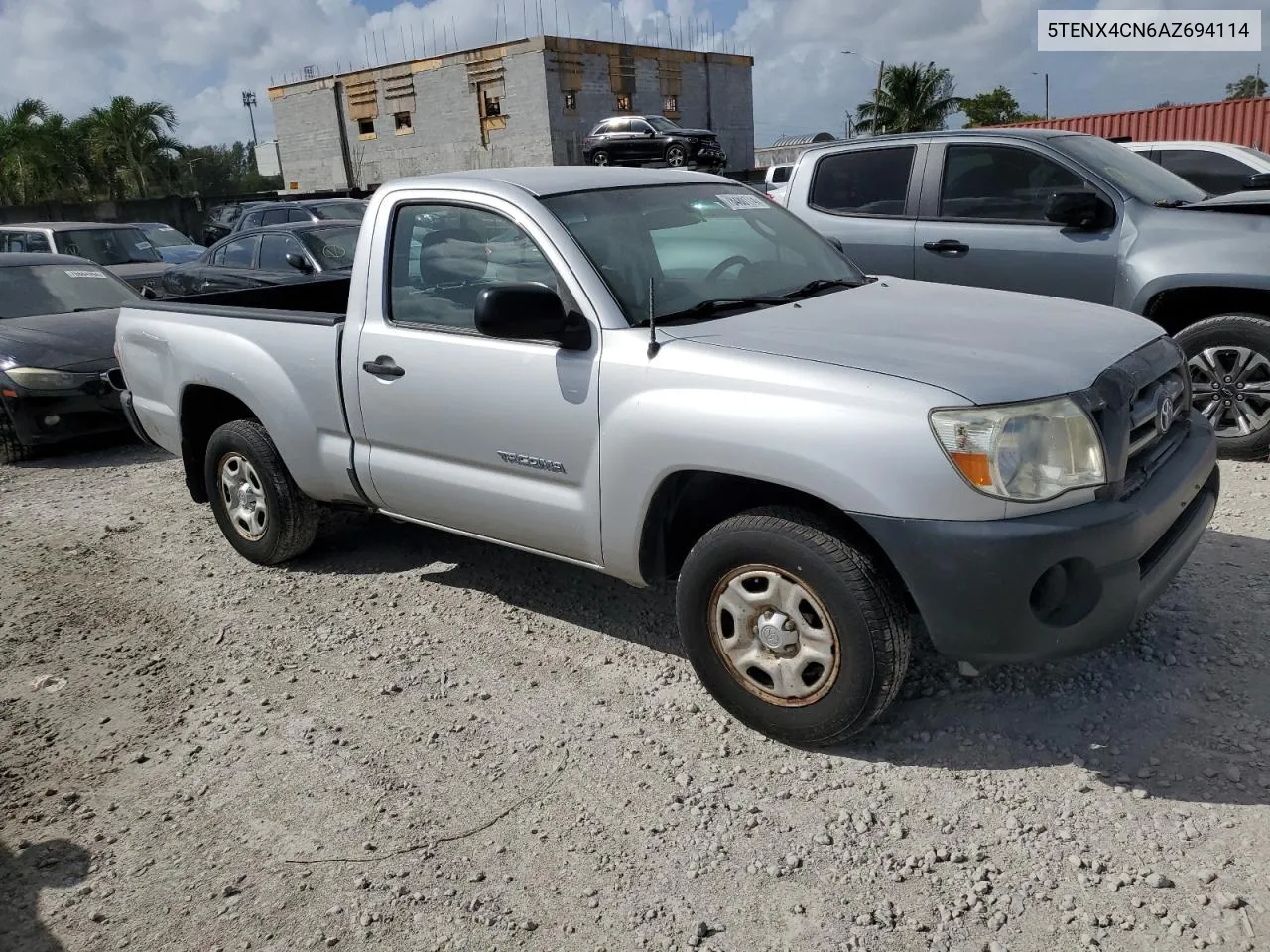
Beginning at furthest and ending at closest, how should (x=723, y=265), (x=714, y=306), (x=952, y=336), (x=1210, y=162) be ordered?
(x=1210, y=162)
(x=723, y=265)
(x=714, y=306)
(x=952, y=336)

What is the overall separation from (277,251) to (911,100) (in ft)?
140

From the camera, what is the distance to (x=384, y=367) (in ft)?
13.6

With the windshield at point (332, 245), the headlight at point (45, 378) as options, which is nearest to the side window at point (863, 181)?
the windshield at point (332, 245)

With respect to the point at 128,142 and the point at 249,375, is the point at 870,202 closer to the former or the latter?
the point at 249,375

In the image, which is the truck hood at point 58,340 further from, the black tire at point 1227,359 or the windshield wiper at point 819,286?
the black tire at point 1227,359

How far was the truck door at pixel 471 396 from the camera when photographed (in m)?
3.63

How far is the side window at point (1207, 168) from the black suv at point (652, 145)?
21245 millimetres

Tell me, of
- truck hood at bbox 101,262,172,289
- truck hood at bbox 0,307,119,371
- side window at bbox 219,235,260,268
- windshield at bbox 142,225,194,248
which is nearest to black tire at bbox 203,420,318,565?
truck hood at bbox 0,307,119,371

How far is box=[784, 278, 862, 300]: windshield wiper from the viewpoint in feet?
13.1

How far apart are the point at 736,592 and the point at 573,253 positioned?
1323 millimetres

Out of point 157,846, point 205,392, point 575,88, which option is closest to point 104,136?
point 575,88

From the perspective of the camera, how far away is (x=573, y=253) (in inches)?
145

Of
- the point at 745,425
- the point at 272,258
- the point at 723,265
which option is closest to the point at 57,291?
the point at 272,258

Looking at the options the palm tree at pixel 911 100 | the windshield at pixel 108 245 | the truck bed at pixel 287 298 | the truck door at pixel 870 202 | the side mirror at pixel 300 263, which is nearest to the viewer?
the truck bed at pixel 287 298
